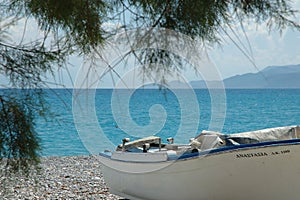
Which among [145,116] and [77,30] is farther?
[145,116]

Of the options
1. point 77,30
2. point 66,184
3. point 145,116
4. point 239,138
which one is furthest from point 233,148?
point 145,116

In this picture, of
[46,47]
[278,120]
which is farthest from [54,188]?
[278,120]

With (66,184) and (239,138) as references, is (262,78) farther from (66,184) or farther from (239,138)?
(66,184)

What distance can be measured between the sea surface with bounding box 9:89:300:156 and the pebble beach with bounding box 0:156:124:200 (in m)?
0.60

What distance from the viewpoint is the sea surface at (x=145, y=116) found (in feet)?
6.39

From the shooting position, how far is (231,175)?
393cm

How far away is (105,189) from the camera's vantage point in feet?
19.4

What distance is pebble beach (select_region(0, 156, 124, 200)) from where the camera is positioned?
547 cm

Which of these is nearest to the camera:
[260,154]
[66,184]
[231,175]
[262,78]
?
[262,78]

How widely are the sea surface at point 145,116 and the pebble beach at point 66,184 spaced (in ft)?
1.96

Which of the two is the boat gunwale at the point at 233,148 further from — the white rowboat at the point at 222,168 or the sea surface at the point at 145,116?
the sea surface at the point at 145,116

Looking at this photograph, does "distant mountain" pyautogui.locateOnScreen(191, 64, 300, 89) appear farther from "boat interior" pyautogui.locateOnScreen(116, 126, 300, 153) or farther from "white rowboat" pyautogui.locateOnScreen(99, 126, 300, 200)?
"boat interior" pyautogui.locateOnScreen(116, 126, 300, 153)

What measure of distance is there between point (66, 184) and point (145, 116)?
5.60 metres

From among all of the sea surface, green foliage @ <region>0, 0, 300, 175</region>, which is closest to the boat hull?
the sea surface
